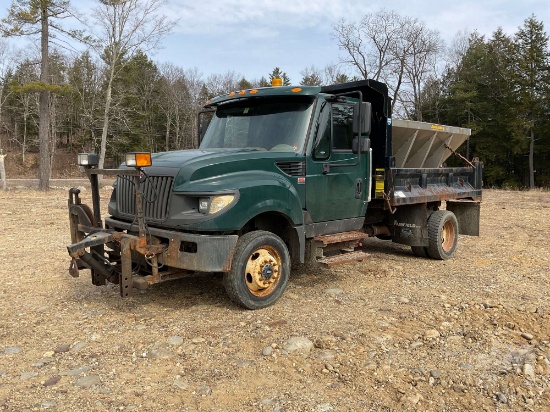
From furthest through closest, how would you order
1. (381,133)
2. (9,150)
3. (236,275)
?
(9,150)
(381,133)
(236,275)

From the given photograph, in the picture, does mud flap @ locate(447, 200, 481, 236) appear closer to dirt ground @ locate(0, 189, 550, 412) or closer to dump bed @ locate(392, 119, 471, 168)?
dump bed @ locate(392, 119, 471, 168)

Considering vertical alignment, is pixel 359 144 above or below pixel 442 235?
above

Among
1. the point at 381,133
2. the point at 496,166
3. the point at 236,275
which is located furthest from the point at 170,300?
the point at 496,166

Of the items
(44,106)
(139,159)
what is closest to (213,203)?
(139,159)

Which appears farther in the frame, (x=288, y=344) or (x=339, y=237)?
(x=339, y=237)

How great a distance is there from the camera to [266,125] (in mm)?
5574

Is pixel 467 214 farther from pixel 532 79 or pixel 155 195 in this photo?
pixel 532 79

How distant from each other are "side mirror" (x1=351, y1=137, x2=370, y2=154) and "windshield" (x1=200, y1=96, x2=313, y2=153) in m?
0.79

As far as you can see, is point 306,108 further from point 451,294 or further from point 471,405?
point 471,405

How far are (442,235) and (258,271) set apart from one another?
432 centimetres

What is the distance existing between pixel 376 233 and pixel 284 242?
269cm

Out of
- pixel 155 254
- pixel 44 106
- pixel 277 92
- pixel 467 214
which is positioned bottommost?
pixel 155 254

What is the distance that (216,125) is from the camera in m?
6.21

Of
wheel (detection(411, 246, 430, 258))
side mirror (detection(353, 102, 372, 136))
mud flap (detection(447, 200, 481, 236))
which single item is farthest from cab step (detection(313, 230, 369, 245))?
mud flap (detection(447, 200, 481, 236))
